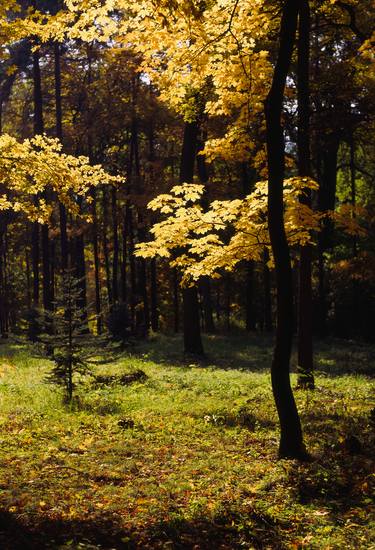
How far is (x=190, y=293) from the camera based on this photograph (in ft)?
67.7

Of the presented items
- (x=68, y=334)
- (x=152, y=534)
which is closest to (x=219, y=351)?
(x=68, y=334)

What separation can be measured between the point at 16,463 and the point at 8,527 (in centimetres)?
263

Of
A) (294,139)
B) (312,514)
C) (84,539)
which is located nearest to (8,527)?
(84,539)

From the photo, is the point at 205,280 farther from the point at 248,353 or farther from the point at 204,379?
the point at 204,379

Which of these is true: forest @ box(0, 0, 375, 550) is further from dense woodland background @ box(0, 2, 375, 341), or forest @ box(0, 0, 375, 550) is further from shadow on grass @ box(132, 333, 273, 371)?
dense woodland background @ box(0, 2, 375, 341)

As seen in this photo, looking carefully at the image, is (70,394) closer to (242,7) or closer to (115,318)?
(242,7)

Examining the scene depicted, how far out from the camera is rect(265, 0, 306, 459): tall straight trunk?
7.75 metres

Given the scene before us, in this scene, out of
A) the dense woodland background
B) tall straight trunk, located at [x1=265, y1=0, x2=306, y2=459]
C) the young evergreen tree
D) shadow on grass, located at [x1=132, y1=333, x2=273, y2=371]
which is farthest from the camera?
the dense woodland background

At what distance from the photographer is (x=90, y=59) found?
3072 centimetres

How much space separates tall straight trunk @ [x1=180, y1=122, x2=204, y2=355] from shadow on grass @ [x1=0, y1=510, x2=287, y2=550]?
557 inches

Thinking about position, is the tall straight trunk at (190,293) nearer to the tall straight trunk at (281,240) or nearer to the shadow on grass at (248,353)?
the shadow on grass at (248,353)

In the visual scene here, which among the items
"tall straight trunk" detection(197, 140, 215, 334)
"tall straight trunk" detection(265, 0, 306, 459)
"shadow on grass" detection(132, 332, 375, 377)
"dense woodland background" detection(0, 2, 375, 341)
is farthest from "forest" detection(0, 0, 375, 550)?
"tall straight trunk" detection(197, 140, 215, 334)

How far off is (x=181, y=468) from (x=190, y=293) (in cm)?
1249

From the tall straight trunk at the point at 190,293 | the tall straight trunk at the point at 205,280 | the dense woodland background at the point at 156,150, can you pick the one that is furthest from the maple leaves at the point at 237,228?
the tall straight trunk at the point at 205,280
